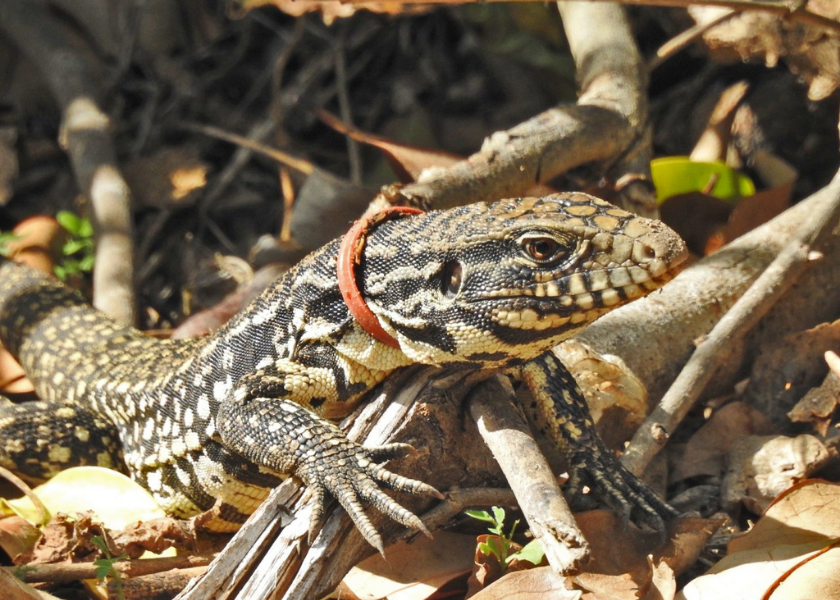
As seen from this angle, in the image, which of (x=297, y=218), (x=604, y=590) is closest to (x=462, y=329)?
(x=604, y=590)

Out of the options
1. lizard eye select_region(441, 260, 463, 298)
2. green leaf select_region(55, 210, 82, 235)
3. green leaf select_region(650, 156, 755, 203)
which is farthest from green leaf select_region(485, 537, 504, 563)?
green leaf select_region(55, 210, 82, 235)

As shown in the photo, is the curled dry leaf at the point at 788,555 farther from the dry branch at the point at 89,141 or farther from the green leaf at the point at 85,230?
the green leaf at the point at 85,230

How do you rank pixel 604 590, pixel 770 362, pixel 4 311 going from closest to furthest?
pixel 604 590 → pixel 770 362 → pixel 4 311

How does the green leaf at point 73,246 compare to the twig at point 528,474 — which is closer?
the twig at point 528,474

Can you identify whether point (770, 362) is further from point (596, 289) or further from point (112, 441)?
point (112, 441)

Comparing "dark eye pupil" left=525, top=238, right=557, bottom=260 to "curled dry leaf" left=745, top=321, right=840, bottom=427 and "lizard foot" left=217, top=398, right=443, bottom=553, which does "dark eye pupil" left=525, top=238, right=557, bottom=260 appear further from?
"curled dry leaf" left=745, top=321, right=840, bottom=427

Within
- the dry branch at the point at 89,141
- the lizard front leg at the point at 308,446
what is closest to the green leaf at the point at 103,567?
the lizard front leg at the point at 308,446

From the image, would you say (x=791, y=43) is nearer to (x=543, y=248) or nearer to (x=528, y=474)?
(x=543, y=248)
